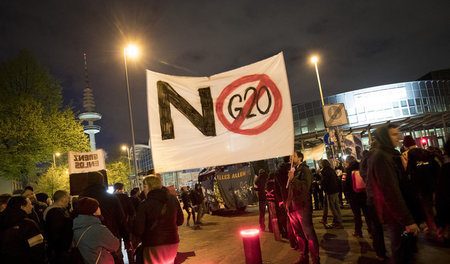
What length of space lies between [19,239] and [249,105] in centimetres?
375

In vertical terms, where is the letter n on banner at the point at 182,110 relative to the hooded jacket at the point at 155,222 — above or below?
above

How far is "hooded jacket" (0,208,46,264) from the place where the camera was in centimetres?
407

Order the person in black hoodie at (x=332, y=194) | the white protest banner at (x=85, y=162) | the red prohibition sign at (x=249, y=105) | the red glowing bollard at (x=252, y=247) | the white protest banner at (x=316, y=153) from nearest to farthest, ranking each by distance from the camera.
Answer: the red glowing bollard at (x=252, y=247) < the red prohibition sign at (x=249, y=105) < the person in black hoodie at (x=332, y=194) < the white protest banner at (x=85, y=162) < the white protest banner at (x=316, y=153)

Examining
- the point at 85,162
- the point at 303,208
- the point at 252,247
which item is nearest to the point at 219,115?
the point at 252,247

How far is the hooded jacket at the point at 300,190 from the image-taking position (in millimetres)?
4848

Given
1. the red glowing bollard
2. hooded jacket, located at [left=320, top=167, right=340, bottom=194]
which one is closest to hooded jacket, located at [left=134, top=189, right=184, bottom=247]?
the red glowing bollard

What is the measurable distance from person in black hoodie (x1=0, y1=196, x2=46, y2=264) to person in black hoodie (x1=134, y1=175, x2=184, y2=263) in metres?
1.87

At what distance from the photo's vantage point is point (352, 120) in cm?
4269

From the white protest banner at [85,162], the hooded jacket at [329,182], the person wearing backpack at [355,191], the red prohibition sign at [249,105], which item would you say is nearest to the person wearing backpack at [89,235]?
the red prohibition sign at [249,105]

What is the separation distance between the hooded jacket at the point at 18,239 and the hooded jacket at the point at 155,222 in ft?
6.14

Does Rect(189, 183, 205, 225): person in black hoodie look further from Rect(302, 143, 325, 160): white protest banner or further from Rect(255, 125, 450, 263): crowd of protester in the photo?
Rect(302, 143, 325, 160): white protest banner

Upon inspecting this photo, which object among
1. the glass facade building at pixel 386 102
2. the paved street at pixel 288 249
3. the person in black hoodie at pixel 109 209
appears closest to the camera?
the person in black hoodie at pixel 109 209

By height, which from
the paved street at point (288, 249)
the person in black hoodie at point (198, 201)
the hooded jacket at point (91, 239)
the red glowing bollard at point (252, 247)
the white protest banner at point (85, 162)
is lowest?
the paved street at point (288, 249)

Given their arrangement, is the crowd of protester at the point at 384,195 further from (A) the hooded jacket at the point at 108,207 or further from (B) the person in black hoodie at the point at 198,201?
(B) the person in black hoodie at the point at 198,201
